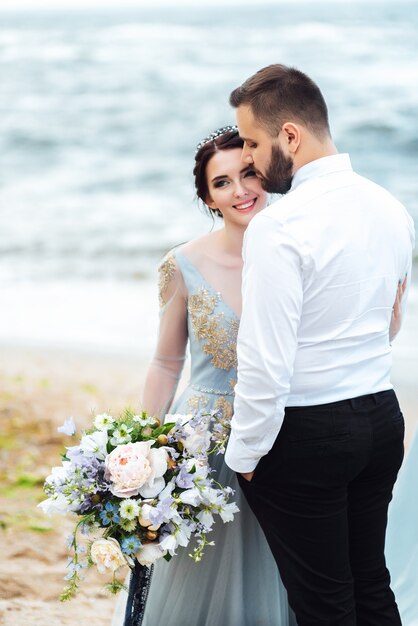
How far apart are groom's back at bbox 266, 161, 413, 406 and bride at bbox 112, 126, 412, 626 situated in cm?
64

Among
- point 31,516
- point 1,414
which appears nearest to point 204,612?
point 31,516

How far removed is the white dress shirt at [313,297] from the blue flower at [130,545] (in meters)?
0.33

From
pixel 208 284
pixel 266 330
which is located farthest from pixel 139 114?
pixel 266 330

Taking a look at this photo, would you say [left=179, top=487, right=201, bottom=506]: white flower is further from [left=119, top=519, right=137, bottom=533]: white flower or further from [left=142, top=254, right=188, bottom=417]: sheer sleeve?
[left=142, top=254, right=188, bottom=417]: sheer sleeve

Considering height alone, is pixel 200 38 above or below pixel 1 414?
above

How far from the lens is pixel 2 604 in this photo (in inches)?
139

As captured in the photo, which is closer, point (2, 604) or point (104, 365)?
point (2, 604)

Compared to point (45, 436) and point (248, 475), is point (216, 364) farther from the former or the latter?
point (45, 436)

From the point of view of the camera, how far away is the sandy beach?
3.62 m

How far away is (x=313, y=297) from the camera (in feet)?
6.88

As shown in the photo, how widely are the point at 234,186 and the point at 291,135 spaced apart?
587 mm

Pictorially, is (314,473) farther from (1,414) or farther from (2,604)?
(1,414)

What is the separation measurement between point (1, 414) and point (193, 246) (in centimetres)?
324

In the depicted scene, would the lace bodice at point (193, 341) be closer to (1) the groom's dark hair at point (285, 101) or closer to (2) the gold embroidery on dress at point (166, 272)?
(2) the gold embroidery on dress at point (166, 272)
